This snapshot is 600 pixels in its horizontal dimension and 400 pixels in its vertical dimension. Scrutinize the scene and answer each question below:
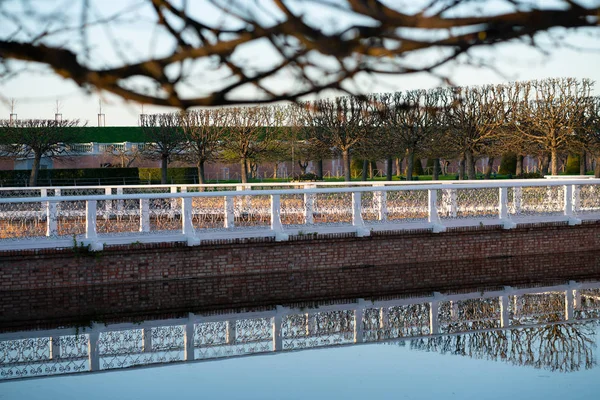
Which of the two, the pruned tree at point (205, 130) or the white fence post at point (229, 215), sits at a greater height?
the pruned tree at point (205, 130)

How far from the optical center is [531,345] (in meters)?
11.3

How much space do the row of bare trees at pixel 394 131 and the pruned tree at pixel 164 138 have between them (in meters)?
0.06

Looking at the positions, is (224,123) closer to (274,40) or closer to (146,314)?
(146,314)

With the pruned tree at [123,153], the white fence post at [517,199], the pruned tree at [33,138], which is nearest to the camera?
the white fence post at [517,199]

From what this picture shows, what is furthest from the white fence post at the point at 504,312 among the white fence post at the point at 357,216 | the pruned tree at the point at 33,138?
the pruned tree at the point at 33,138

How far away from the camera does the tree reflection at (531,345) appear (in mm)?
10469


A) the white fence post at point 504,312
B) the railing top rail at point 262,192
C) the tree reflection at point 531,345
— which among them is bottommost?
the tree reflection at point 531,345

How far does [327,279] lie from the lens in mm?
16609

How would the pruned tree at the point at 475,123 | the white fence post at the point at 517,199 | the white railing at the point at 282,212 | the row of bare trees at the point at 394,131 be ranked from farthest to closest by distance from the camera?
the pruned tree at the point at 475,123, the row of bare trees at the point at 394,131, the white fence post at the point at 517,199, the white railing at the point at 282,212

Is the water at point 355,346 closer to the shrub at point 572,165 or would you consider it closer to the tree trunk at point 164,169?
the tree trunk at point 164,169

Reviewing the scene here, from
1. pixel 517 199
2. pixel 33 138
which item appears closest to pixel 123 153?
pixel 33 138

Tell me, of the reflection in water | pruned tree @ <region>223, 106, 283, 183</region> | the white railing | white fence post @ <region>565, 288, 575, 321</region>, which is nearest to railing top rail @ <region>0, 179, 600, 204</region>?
the white railing

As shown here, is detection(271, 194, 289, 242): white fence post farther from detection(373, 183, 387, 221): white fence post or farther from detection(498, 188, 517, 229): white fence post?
detection(498, 188, 517, 229): white fence post

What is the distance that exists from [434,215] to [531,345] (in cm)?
709
